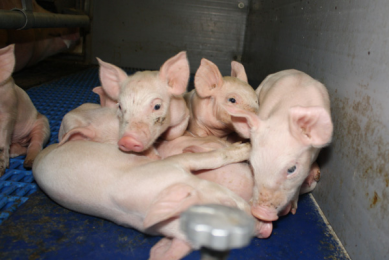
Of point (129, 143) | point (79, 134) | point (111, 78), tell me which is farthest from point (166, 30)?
point (129, 143)

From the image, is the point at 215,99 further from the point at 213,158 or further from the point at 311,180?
the point at 311,180

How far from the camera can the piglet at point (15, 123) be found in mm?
2895

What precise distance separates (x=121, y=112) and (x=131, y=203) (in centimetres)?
73

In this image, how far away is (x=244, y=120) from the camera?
2.33 meters

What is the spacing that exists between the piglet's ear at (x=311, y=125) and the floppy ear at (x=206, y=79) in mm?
1087

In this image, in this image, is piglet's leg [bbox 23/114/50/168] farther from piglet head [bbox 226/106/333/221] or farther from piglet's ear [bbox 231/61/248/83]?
piglet's ear [bbox 231/61/248/83]

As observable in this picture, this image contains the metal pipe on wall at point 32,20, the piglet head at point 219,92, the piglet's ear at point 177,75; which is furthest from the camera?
the metal pipe on wall at point 32,20

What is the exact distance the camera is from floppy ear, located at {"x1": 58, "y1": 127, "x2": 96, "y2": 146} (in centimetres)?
244

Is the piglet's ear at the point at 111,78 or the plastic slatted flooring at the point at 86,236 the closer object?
the plastic slatted flooring at the point at 86,236

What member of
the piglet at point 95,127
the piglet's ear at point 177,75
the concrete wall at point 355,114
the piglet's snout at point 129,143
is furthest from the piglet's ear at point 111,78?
the concrete wall at point 355,114

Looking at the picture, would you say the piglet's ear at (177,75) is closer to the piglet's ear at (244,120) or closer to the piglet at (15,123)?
the piglet's ear at (244,120)

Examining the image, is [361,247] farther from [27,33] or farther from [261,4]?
[27,33]

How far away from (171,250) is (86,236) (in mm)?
676

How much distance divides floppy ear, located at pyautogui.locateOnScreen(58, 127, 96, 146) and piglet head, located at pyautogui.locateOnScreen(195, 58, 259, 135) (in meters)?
0.95
